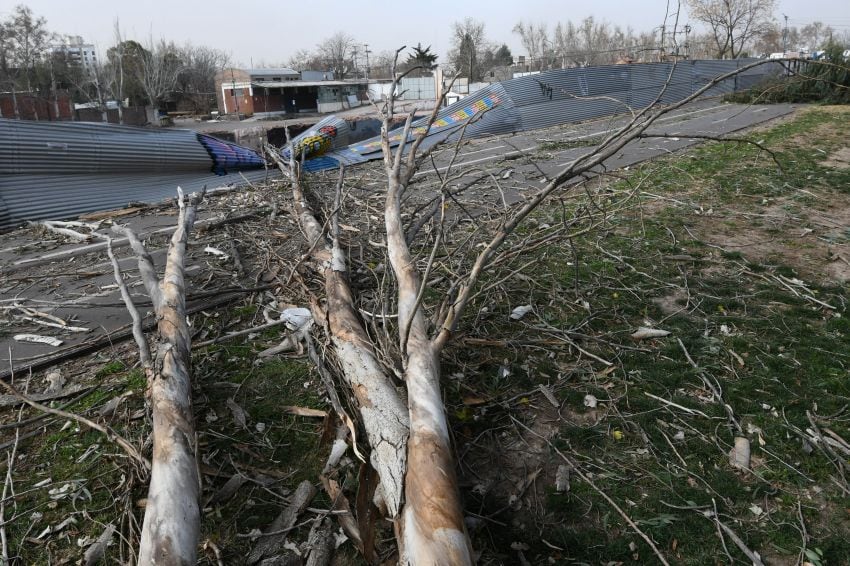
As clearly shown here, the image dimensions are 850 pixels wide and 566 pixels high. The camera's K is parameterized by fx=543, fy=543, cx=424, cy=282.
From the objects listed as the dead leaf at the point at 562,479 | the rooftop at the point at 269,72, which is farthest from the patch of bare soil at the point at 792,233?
the rooftop at the point at 269,72

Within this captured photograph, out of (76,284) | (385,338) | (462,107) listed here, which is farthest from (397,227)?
(462,107)

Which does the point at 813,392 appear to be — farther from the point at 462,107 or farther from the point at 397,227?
the point at 462,107

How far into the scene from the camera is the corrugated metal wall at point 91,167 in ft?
27.1

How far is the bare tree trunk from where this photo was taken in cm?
196

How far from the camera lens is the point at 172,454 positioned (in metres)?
2.36

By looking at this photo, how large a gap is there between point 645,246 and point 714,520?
3.47 meters

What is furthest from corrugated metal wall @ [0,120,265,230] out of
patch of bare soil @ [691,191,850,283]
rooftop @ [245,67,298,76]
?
rooftop @ [245,67,298,76]

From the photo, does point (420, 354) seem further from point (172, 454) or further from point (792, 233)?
point (792, 233)

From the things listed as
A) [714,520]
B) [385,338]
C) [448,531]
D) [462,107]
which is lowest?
[714,520]

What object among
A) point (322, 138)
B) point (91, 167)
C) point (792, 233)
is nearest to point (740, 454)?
point (792, 233)

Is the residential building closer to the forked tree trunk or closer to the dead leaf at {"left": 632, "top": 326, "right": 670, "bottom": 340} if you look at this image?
the dead leaf at {"left": 632, "top": 326, "right": 670, "bottom": 340}

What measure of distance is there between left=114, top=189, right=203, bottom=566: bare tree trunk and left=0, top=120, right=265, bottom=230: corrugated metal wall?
6282 millimetres

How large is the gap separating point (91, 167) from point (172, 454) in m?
8.60

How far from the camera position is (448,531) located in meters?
1.87
